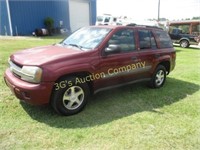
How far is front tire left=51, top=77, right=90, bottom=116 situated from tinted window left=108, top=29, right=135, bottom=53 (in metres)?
1.14

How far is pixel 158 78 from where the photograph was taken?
591cm

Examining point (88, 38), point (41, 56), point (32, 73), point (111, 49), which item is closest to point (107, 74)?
point (111, 49)

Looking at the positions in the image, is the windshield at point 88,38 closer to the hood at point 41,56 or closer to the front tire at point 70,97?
the hood at point 41,56

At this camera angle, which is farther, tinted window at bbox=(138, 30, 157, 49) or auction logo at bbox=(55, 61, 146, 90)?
tinted window at bbox=(138, 30, 157, 49)

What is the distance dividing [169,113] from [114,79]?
51.0 inches

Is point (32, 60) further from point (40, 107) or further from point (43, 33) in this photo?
point (43, 33)

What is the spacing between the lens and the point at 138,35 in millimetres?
5168

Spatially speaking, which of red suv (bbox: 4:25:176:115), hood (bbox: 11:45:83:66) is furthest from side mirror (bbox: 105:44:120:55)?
hood (bbox: 11:45:83:66)

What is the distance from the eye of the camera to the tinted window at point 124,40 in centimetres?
466

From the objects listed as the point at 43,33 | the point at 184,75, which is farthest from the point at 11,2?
the point at 184,75

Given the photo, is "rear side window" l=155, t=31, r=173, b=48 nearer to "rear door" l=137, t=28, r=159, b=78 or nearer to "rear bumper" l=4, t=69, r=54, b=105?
"rear door" l=137, t=28, r=159, b=78

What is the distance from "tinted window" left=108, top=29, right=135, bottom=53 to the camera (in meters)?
4.66

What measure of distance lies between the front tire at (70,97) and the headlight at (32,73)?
14.9 inches

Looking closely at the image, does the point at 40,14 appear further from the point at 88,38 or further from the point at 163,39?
the point at 88,38
